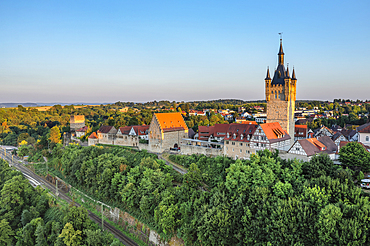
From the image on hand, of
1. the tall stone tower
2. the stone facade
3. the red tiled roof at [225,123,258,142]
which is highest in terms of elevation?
the tall stone tower

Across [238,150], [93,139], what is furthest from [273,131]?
[93,139]

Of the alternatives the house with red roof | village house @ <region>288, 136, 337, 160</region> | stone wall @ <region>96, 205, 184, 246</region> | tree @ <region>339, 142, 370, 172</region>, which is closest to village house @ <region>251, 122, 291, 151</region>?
village house @ <region>288, 136, 337, 160</region>

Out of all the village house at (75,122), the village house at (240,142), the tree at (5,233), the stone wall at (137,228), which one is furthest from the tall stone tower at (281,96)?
the village house at (75,122)

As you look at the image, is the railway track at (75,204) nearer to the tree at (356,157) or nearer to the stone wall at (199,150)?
the stone wall at (199,150)

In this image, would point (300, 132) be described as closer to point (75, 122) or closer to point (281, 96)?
point (281, 96)

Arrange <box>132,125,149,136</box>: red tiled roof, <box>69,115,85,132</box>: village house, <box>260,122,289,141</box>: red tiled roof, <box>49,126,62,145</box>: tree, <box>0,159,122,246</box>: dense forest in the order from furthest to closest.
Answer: <box>69,115,85,132</box>: village house, <box>49,126,62,145</box>: tree, <box>132,125,149,136</box>: red tiled roof, <box>260,122,289,141</box>: red tiled roof, <box>0,159,122,246</box>: dense forest

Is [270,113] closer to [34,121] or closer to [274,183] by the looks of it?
[274,183]

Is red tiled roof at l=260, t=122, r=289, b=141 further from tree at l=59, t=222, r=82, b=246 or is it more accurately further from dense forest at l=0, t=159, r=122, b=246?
tree at l=59, t=222, r=82, b=246
